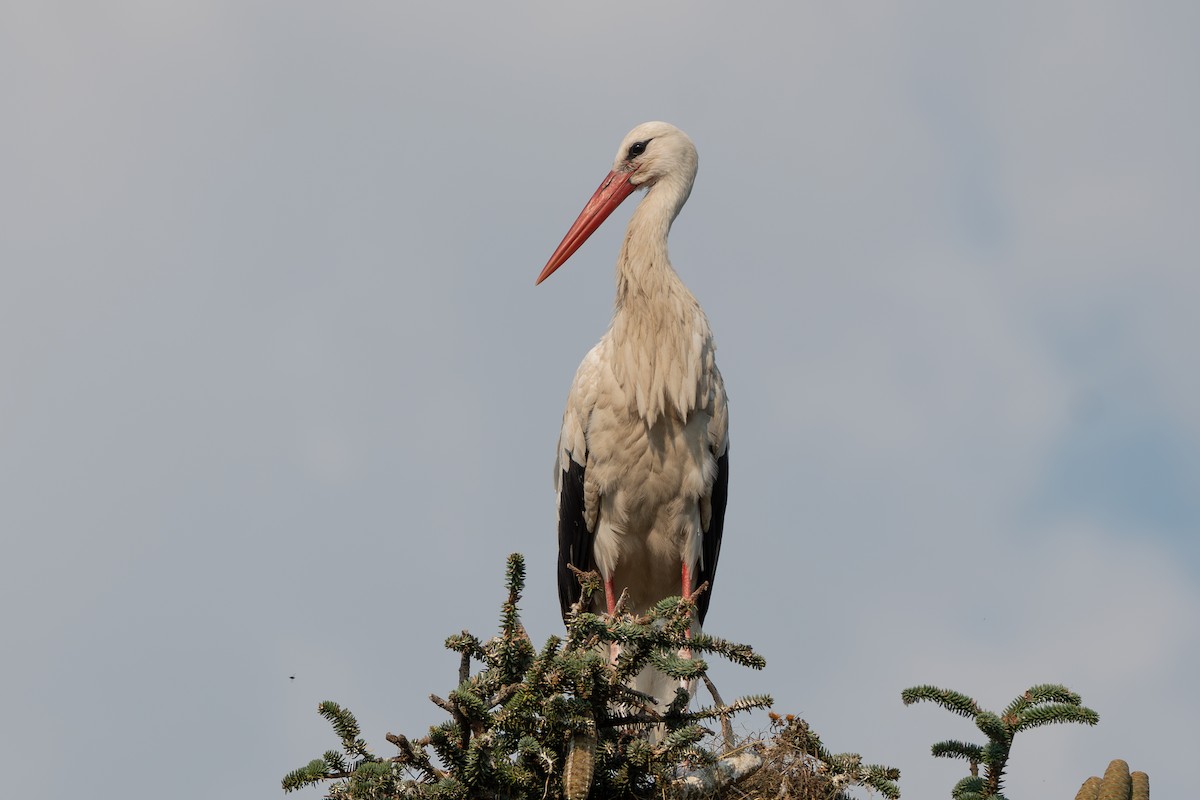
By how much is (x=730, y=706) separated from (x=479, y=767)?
79cm

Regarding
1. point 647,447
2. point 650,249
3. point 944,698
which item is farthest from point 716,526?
point 944,698

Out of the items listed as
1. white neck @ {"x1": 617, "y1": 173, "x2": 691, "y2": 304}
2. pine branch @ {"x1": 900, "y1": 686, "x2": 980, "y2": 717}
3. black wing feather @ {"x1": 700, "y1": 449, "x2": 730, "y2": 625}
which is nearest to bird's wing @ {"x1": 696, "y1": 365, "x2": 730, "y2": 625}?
black wing feather @ {"x1": 700, "y1": 449, "x2": 730, "y2": 625}

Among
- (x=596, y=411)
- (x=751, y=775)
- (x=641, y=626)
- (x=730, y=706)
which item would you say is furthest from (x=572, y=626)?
(x=596, y=411)

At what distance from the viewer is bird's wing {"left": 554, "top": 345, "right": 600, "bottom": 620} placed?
275 inches

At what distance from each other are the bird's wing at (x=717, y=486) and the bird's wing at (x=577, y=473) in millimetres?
524

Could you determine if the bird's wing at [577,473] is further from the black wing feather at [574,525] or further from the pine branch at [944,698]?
the pine branch at [944,698]

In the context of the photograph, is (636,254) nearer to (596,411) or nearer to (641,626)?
(596,411)

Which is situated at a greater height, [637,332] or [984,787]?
[637,332]

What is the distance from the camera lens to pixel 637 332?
22.9ft

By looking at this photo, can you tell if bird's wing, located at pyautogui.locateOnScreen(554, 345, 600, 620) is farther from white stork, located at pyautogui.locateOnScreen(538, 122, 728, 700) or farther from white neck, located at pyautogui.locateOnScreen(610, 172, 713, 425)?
white neck, located at pyautogui.locateOnScreen(610, 172, 713, 425)

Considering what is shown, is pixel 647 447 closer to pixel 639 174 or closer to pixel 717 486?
pixel 717 486

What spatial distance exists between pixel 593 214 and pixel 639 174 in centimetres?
37

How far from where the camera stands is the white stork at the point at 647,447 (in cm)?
686

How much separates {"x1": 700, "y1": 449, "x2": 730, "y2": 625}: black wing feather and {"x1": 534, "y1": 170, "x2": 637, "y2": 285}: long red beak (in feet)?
5.19
